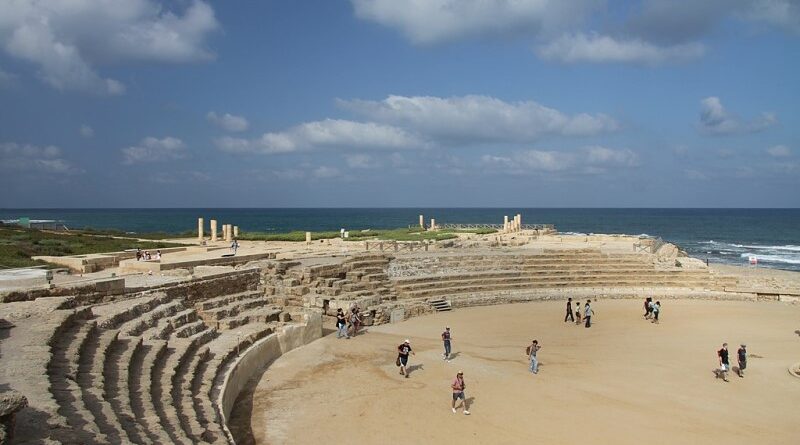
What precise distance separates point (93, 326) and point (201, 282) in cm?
743

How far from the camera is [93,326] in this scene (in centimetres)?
1186

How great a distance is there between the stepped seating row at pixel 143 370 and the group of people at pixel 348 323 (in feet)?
7.59

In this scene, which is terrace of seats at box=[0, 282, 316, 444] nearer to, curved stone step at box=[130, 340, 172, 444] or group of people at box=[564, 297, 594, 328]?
curved stone step at box=[130, 340, 172, 444]

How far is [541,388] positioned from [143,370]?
8.90 metres

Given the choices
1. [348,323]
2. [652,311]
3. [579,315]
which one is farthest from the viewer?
[652,311]

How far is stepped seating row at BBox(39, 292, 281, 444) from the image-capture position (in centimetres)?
775

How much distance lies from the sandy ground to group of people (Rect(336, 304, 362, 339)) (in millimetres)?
353

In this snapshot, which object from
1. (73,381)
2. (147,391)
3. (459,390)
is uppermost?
(73,381)

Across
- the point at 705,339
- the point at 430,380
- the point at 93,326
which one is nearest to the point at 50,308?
the point at 93,326

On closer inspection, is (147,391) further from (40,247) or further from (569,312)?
(40,247)

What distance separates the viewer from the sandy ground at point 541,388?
448 inches

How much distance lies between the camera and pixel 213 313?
17.6 m

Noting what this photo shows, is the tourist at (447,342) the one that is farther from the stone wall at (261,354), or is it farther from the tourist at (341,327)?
the stone wall at (261,354)

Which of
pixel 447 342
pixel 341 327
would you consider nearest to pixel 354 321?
pixel 341 327
